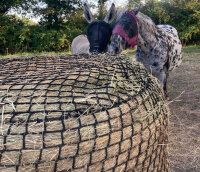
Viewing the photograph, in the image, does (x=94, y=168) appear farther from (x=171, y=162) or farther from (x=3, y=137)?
(x=171, y=162)

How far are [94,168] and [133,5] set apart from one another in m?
19.8

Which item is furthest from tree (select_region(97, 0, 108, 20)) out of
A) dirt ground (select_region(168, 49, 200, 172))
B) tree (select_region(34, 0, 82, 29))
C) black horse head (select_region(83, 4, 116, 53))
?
black horse head (select_region(83, 4, 116, 53))

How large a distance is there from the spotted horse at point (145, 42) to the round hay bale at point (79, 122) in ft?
4.88

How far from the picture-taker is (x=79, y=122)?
4.32 ft

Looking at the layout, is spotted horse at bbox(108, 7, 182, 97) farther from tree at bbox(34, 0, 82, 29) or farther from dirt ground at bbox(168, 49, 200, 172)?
tree at bbox(34, 0, 82, 29)

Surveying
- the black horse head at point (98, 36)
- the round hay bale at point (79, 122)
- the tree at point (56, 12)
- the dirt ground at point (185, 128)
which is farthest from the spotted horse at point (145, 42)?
the tree at point (56, 12)

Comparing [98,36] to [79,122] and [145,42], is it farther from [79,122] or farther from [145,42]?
[79,122]

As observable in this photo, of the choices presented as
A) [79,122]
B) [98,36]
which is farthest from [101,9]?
[79,122]

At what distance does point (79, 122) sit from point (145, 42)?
9.45 feet

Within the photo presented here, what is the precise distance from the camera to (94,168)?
4.52 ft

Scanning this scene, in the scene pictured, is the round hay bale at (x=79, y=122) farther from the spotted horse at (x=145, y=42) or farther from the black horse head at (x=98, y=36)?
the black horse head at (x=98, y=36)

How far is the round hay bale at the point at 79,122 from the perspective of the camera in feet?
4.09

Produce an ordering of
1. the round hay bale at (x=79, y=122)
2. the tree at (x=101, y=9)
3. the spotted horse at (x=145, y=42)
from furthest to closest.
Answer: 1. the tree at (x=101, y=9)
2. the spotted horse at (x=145, y=42)
3. the round hay bale at (x=79, y=122)

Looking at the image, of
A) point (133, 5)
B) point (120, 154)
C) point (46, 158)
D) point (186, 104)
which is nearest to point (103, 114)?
point (120, 154)
